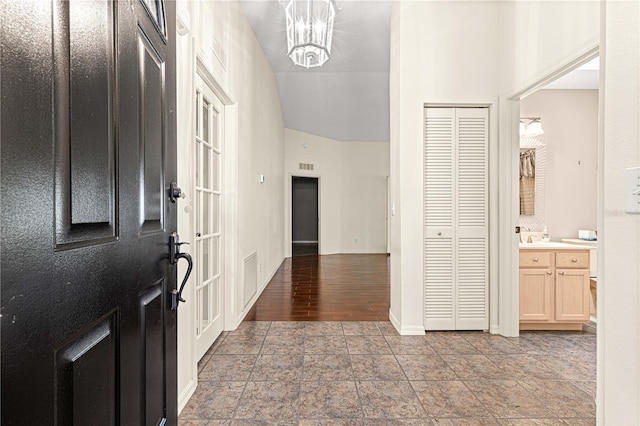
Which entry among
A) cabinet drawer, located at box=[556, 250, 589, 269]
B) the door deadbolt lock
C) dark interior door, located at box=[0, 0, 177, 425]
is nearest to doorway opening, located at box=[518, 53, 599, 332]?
cabinet drawer, located at box=[556, 250, 589, 269]

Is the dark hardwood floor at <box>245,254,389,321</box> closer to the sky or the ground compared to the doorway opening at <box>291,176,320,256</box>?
closer to the ground

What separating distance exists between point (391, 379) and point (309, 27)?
3.46 metres

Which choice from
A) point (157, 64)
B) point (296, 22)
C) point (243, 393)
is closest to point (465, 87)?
point (296, 22)

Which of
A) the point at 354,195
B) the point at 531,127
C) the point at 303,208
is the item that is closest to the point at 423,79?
the point at 531,127

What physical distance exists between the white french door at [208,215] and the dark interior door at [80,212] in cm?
154

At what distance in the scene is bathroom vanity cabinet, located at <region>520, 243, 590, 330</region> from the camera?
331 centimetres

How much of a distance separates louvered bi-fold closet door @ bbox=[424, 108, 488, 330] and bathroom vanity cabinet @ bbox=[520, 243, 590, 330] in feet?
1.44

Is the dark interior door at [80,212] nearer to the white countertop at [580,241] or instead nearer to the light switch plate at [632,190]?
the light switch plate at [632,190]

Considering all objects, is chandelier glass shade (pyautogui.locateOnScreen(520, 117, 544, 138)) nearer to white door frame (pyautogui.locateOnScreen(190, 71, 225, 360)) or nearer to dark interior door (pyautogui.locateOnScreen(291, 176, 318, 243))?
white door frame (pyautogui.locateOnScreen(190, 71, 225, 360))

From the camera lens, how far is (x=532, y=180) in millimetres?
4254

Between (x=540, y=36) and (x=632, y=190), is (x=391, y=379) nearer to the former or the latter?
(x=632, y=190)

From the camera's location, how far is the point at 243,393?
2.11 m

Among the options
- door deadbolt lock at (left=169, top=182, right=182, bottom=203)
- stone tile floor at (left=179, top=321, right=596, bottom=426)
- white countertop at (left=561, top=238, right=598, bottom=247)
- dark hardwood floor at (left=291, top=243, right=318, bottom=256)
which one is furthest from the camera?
dark hardwood floor at (left=291, top=243, right=318, bottom=256)

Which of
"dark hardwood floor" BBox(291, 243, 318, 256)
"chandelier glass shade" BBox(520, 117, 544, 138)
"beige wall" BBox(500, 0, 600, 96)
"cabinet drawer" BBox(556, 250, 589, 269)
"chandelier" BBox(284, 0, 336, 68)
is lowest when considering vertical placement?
"dark hardwood floor" BBox(291, 243, 318, 256)
